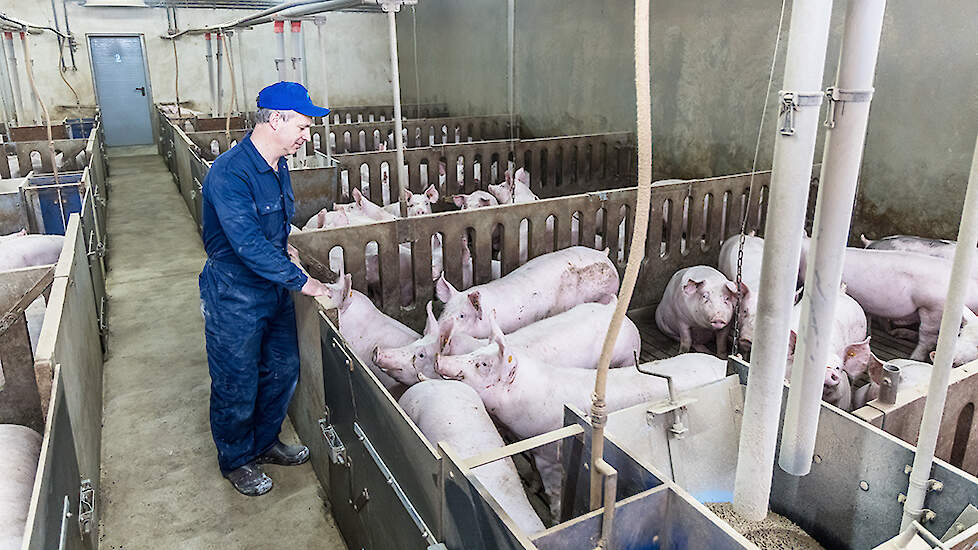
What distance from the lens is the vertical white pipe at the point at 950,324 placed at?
1.25m

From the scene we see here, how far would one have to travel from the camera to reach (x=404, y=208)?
399cm

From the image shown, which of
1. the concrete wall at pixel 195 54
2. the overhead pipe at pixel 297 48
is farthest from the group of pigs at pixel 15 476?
the concrete wall at pixel 195 54

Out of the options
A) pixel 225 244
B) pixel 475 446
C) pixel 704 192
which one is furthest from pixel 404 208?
pixel 704 192

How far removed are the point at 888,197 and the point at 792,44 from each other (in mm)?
4503

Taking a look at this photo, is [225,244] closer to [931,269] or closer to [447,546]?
[447,546]

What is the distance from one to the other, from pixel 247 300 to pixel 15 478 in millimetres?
1061

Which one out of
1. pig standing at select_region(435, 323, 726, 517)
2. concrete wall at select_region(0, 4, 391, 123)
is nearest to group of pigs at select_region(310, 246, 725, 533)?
pig standing at select_region(435, 323, 726, 517)

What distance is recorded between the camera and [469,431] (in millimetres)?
2672

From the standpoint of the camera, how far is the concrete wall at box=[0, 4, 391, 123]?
44.0 ft

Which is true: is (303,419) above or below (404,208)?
below

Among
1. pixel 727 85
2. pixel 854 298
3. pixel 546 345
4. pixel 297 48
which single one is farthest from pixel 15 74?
pixel 854 298

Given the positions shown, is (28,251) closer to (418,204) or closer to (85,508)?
(85,508)

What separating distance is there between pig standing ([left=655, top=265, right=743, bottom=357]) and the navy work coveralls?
2184 mm

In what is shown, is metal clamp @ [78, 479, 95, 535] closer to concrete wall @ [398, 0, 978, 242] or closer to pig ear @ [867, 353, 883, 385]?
pig ear @ [867, 353, 883, 385]
